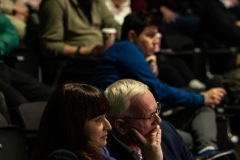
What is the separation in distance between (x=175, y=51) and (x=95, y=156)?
11.9ft

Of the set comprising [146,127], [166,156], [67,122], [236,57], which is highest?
[67,122]

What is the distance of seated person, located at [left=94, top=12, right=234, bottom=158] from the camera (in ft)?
13.3

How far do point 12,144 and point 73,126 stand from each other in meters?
0.69

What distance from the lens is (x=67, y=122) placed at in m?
2.43

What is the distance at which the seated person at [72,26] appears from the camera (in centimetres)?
503

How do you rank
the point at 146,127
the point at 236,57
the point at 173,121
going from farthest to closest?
the point at 236,57, the point at 173,121, the point at 146,127

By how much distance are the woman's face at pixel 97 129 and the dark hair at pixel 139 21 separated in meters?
1.78

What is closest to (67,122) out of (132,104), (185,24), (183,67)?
(132,104)

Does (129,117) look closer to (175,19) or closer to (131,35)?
(131,35)

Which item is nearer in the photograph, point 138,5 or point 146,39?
point 146,39

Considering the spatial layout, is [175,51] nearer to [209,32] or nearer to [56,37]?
[209,32]

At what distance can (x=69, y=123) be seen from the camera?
2.44 meters

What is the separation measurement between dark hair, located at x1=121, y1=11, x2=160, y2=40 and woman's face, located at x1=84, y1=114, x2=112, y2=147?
5.83ft

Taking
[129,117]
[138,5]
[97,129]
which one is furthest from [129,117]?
→ [138,5]
